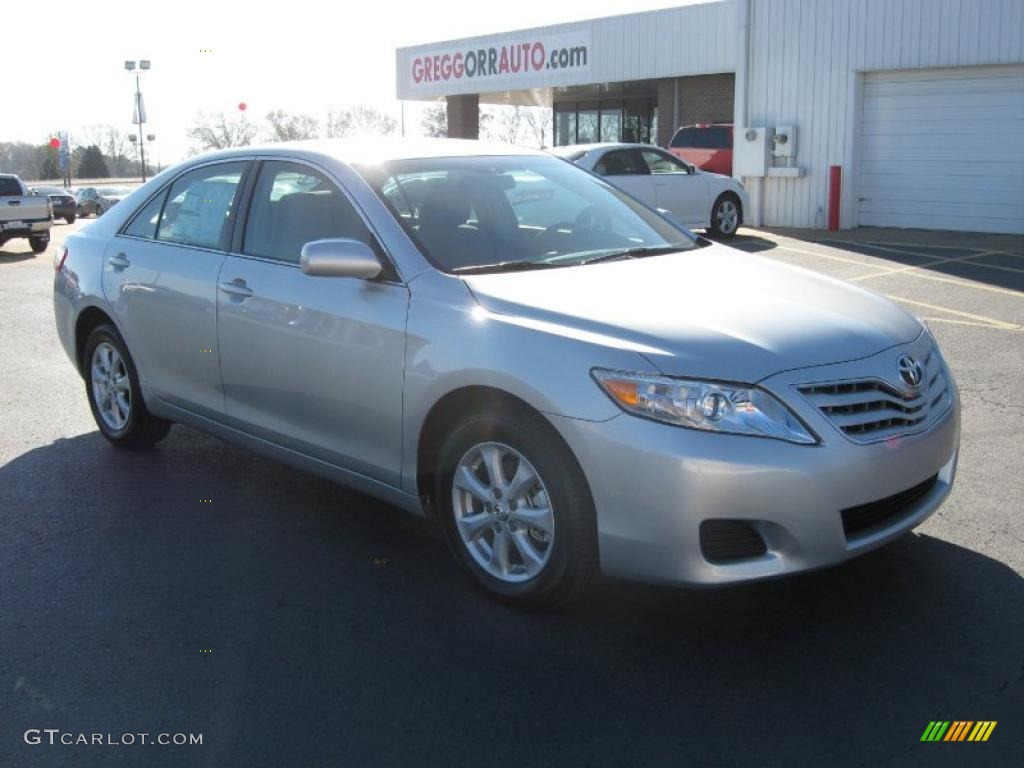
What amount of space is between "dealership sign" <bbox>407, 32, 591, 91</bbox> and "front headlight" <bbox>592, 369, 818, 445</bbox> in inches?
1028

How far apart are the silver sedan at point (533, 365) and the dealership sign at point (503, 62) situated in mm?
24395

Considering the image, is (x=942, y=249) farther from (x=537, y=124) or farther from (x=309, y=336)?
(x=537, y=124)

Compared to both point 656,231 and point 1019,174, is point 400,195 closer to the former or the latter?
point 656,231

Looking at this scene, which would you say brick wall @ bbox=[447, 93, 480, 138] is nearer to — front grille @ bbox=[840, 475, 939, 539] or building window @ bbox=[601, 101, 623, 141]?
building window @ bbox=[601, 101, 623, 141]

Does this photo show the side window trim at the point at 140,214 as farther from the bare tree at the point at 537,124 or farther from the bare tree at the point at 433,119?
the bare tree at the point at 537,124

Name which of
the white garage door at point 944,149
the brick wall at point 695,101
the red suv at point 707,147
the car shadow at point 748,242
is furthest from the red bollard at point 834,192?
the brick wall at point 695,101

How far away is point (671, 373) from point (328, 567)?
1.79m

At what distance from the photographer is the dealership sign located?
2886 cm

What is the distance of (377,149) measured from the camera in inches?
198

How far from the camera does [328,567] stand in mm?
4582

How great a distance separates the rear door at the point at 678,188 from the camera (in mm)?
16953

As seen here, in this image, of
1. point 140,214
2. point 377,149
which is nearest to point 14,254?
point 140,214

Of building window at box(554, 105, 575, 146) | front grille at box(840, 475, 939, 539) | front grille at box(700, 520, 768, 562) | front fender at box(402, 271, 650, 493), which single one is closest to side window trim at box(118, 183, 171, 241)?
front fender at box(402, 271, 650, 493)

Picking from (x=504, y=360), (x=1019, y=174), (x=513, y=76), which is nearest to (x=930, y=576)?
(x=504, y=360)
